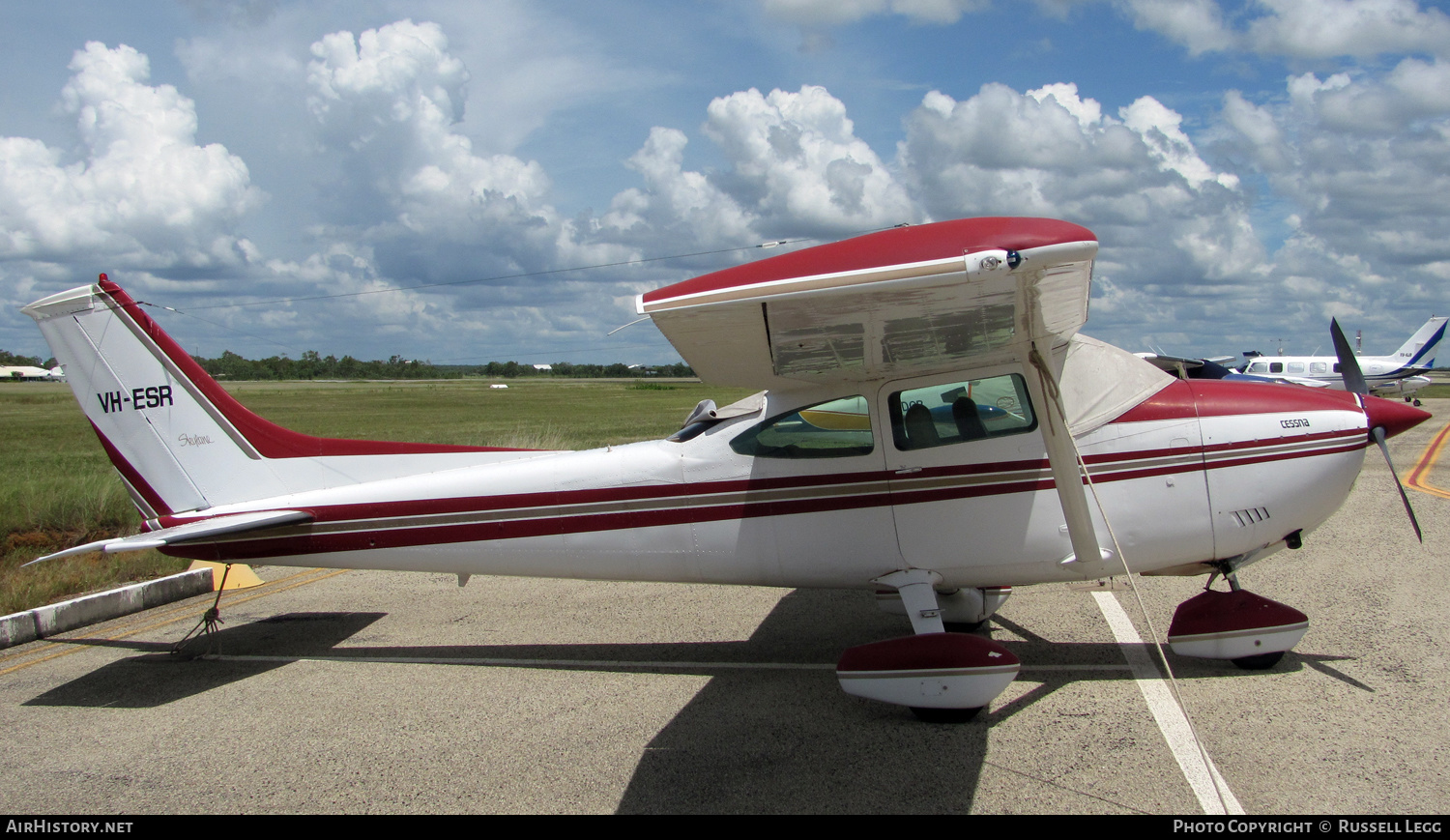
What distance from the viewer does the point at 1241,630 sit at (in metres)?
4.95

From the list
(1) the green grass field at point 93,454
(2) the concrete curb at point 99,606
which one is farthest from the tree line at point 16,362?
(2) the concrete curb at point 99,606

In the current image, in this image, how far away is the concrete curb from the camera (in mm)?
6867

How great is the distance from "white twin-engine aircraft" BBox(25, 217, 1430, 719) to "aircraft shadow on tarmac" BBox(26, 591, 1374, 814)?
35cm

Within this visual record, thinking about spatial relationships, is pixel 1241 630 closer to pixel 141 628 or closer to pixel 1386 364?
pixel 141 628

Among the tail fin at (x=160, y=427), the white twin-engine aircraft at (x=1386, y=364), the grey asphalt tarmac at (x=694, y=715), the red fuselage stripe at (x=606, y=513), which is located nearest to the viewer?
the grey asphalt tarmac at (x=694, y=715)

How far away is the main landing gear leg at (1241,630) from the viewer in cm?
494

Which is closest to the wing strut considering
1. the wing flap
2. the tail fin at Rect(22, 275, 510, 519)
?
the wing flap

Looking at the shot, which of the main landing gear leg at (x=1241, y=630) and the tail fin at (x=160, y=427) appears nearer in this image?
the main landing gear leg at (x=1241, y=630)

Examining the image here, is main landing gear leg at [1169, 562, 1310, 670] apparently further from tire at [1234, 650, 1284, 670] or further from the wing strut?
the wing strut

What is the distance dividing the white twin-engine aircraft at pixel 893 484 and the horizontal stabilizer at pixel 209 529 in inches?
0.9

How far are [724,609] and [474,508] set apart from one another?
251 cm

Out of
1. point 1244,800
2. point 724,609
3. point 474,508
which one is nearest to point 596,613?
point 724,609

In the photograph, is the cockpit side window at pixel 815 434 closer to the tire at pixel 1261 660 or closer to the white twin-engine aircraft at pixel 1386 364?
the tire at pixel 1261 660

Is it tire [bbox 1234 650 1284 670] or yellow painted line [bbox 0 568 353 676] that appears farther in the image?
yellow painted line [bbox 0 568 353 676]
